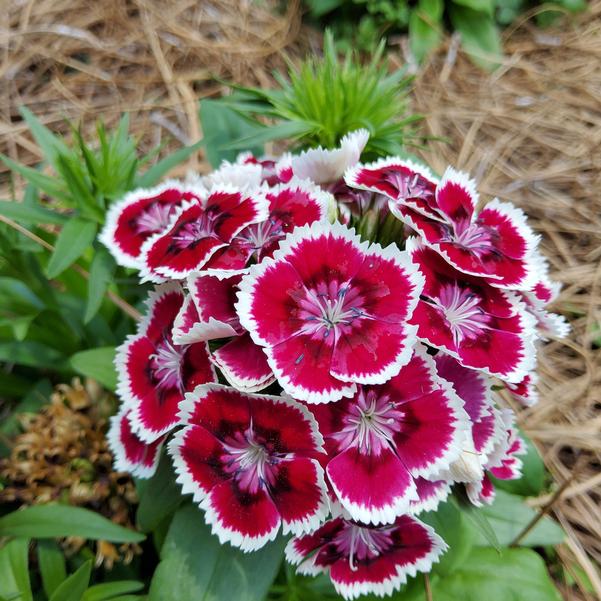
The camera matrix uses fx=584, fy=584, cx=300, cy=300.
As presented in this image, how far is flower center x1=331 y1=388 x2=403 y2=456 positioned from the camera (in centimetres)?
113

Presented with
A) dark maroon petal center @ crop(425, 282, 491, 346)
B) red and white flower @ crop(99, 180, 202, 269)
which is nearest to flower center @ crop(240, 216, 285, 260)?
red and white flower @ crop(99, 180, 202, 269)

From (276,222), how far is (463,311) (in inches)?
17.5

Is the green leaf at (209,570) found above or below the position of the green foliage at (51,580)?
above

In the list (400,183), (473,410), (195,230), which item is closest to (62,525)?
(195,230)

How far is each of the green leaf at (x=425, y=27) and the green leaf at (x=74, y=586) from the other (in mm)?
2874

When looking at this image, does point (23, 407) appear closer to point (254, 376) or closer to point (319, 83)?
point (254, 376)

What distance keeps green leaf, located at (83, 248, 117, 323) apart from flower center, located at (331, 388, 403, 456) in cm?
83

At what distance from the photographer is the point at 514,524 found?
→ 1.72 meters

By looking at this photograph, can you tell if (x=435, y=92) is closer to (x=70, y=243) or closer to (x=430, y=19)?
(x=430, y=19)

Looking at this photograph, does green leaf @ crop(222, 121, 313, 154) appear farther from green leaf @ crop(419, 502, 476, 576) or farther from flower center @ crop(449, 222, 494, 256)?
green leaf @ crop(419, 502, 476, 576)

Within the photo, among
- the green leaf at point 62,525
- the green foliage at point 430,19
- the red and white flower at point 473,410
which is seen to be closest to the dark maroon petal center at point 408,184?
the red and white flower at point 473,410

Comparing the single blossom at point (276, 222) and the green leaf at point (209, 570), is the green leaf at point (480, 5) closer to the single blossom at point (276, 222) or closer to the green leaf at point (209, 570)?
the single blossom at point (276, 222)

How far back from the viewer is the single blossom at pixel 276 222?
1.24m

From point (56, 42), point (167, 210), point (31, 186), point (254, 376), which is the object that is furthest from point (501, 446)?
point (56, 42)
